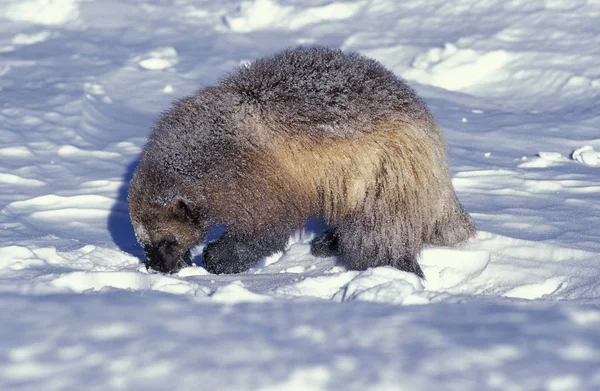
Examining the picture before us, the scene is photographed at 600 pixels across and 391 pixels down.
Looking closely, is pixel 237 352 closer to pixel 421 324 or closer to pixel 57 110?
pixel 421 324

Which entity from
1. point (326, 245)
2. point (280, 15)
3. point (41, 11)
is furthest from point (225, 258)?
point (41, 11)

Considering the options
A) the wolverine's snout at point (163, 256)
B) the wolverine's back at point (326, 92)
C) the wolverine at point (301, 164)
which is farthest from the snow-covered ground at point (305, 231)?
the wolverine's back at point (326, 92)

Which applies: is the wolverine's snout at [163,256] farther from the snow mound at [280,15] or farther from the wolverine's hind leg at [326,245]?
the snow mound at [280,15]

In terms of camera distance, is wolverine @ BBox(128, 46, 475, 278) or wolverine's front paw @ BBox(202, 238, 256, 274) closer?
wolverine @ BBox(128, 46, 475, 278)

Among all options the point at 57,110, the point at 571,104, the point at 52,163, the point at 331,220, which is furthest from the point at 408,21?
the point at 331,220

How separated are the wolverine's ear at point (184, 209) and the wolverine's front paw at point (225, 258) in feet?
0.69

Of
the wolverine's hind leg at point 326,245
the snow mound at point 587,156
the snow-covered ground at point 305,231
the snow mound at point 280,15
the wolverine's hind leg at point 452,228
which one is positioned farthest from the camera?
the snow mound at point 280,15

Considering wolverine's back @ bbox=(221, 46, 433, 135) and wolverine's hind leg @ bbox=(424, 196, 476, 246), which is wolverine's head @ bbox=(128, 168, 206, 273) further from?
wolverine's hind leg @ bbox=(424, 196, 476, 246)

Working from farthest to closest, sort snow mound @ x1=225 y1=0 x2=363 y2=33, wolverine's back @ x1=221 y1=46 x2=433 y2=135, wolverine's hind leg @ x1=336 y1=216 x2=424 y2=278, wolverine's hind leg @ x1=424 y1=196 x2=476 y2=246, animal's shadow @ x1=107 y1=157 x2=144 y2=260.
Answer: snow mound @ x1=225 y1=0 x2=363 y2=33 → animal's shadow @ x1=107 y1=157 x2=144 y2=260 → wolverine's hind leg @ x1=424 y1=196 x2=476 y2=246 → wolverine's hind leg @ x1=336 y1=216 x2=424 y2=278 → wolverine's back @ x1=221 y1=46 x2=433 y2=135

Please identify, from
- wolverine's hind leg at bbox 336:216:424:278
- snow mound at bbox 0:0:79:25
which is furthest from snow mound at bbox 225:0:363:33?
wolverine's hind leg at bbox 336:216:424:278

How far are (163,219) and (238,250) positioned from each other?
1.17ft

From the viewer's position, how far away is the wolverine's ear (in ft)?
10.5

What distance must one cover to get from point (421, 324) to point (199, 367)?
549 mm

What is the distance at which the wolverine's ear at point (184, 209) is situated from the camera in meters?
3.21
